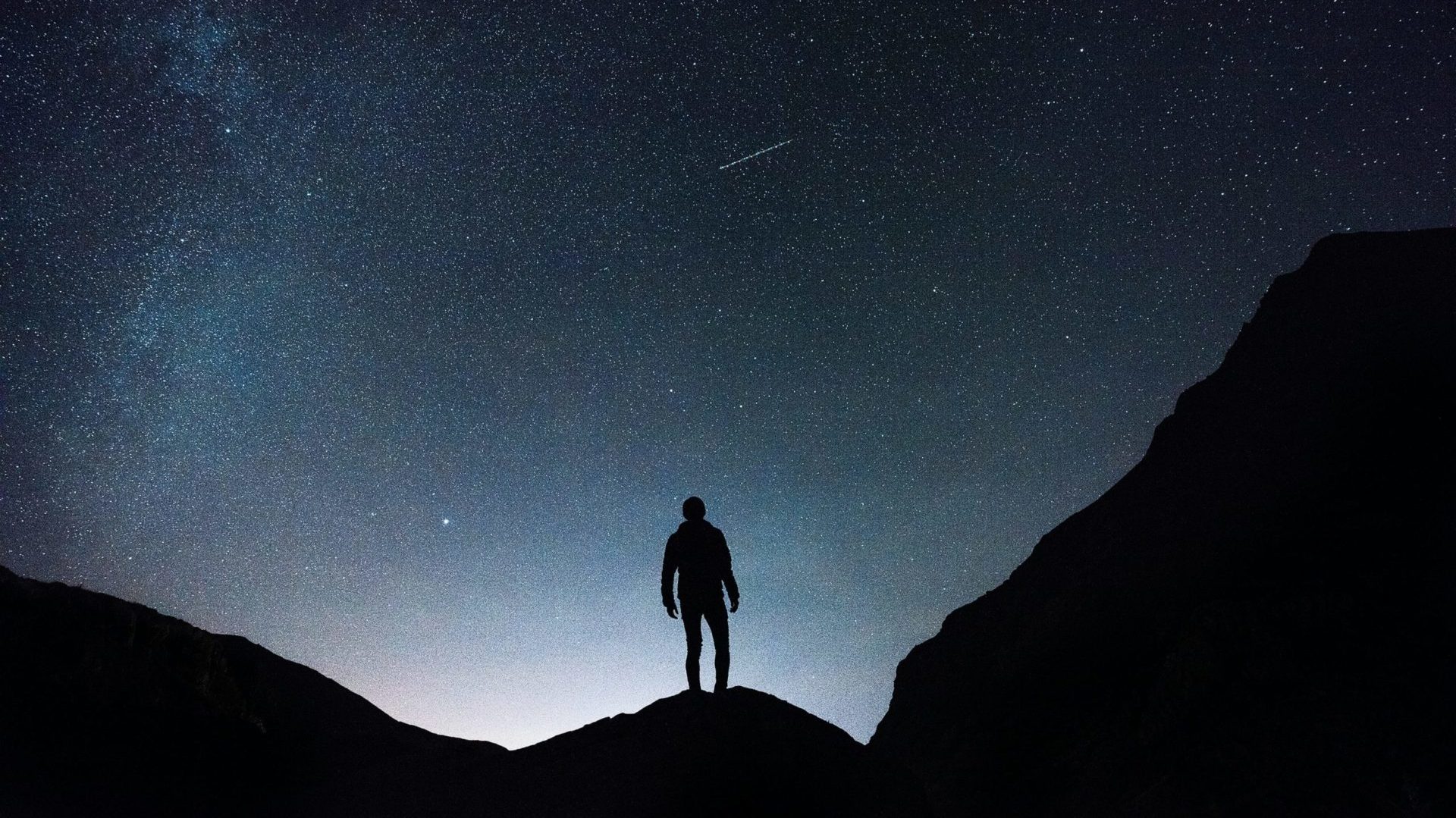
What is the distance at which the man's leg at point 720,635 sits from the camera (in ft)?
29.2

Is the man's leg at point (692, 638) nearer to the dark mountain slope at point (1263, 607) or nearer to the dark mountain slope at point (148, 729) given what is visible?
the dark mountain slope at point (148, 729)

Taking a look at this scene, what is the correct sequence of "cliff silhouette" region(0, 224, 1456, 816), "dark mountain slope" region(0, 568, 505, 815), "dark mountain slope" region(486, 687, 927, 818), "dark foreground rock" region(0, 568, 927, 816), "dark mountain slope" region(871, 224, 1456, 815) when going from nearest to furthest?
"dark mountain slope" region(0, 568, 505, 815), "dark foreground rock" region(0, 568, 927, 816), "dark mountain slope" region(486, 687, 927, 818), "cliff silhouette" region(0, 224, 1456, 816), "dark mountain slope" region(871, 224, 1456, 815)

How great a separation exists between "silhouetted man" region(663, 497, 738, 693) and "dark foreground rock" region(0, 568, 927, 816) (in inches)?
23.2

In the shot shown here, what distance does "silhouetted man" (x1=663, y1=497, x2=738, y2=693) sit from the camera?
886 cm

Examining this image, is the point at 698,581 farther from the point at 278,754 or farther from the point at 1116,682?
the point at 1116,682

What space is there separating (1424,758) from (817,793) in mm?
9828

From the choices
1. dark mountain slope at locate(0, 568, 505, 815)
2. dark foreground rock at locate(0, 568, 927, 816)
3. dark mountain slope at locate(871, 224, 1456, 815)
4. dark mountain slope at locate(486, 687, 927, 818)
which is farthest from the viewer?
dark mountain slope at locate(871, 224, 1456, 815)

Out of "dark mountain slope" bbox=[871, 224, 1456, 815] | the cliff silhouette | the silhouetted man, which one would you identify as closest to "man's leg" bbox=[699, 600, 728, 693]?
the silhouetted man

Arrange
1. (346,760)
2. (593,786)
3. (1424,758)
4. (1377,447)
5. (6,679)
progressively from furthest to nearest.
→ (1377,447)
(1424,758)
(346,760)
(593,786)
(6,679)

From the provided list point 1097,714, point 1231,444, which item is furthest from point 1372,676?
point 1231,444

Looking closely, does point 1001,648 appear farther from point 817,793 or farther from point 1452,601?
point 817,793

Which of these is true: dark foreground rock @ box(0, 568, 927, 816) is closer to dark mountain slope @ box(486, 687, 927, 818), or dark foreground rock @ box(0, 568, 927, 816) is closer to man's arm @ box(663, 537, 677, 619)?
dark mountain slope @ box(486, 687, 927, 818)

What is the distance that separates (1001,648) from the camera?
23.8m

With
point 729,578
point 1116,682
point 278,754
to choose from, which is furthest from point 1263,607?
point 278,754
